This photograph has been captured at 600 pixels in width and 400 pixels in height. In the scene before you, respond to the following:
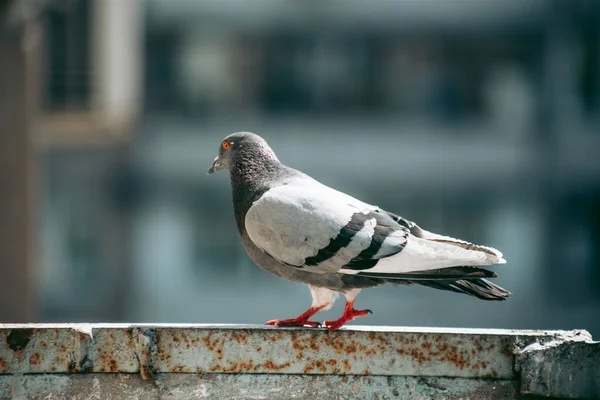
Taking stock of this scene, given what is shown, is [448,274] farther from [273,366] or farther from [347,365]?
[273,366]

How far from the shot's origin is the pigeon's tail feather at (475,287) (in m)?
3.55

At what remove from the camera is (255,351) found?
3.36 m

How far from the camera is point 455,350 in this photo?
3332mm

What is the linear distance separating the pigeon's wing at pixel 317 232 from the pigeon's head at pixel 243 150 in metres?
0.28

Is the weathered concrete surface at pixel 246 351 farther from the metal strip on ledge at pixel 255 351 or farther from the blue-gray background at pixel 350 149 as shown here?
the blue-gray background at pixel 350 149

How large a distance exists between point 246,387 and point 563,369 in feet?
3.65

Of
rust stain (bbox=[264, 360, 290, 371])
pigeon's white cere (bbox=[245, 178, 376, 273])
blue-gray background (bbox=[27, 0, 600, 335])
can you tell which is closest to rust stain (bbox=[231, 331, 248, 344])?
rust stain (bbox=[264, 360, 290, 371])

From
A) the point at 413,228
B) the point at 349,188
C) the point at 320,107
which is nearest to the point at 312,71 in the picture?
the point at 320,107

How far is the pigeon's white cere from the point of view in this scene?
3.76 metres

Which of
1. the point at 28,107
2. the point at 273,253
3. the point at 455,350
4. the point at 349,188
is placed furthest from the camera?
the point at 349,188

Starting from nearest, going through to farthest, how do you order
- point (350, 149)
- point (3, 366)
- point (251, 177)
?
point (3, 366), point (251, 177), point (350, 149)

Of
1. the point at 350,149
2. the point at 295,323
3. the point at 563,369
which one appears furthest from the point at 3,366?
the point at 350,149

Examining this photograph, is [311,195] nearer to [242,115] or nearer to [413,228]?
[413,228]

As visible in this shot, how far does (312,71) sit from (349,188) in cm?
217
